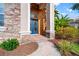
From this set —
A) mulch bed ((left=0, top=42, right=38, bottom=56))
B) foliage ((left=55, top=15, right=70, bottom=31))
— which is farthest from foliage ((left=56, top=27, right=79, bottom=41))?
mulch bed ((left=0, top=42, right=38, bottom=56))

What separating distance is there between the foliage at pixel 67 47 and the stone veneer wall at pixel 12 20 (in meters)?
0.63

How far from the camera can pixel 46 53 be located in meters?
4.52

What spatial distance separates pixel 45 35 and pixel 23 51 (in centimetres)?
39

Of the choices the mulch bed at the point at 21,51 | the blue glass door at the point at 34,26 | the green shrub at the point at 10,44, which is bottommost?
the mulch bed at the point at 21,51

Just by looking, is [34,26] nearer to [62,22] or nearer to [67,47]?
[62,22]

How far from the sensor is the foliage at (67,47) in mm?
4504

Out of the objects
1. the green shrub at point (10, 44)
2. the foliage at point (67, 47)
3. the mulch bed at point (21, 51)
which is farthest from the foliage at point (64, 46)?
the green shrub at point (10, 44)

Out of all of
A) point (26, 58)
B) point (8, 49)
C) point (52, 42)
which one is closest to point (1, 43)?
point (8, 49)

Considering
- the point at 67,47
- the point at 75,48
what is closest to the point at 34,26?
the point at 67,47

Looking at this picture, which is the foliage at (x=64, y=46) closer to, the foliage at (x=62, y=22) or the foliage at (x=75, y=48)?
the foliage at (x=75, y=48)

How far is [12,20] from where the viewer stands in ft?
14.8

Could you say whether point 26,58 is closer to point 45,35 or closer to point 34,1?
point 45,35

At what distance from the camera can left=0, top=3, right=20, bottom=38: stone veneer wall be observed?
14.8 feet

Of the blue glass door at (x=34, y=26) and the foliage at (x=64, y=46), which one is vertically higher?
the blue glass door at (x=34, y=26)
